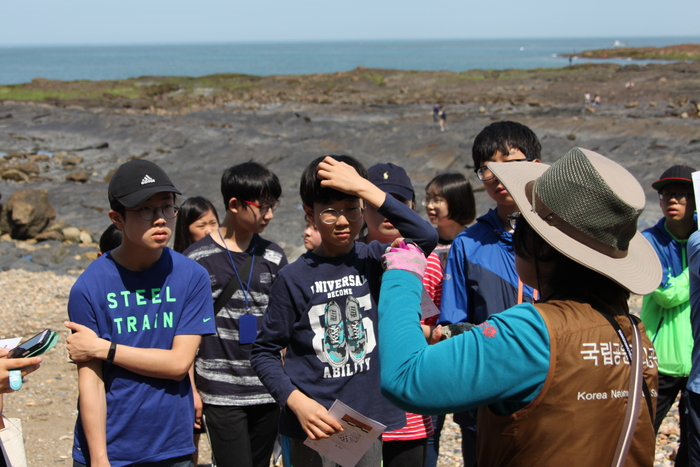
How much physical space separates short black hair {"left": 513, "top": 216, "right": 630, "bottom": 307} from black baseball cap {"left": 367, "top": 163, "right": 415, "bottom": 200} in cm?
164

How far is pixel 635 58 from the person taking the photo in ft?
339

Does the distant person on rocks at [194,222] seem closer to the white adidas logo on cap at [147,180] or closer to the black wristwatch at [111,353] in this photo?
the white adidas logo on cap at [147,180]

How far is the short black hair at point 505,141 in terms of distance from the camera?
3.24 m

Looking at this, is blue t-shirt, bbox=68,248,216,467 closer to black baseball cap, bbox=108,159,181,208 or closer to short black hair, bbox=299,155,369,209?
black baseball cap, bbox=108,159,181,208

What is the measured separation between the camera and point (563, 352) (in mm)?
1602

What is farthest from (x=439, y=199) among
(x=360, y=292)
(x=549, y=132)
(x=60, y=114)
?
(x=60, y=114)

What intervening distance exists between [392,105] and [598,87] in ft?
65.8

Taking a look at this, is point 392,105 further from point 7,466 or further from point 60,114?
point 7,466

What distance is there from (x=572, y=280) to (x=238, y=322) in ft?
7.43

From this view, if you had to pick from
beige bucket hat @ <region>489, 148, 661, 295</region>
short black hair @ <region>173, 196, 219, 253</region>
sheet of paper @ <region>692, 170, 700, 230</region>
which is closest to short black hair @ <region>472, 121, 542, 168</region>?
sheet of paper @ <region>692, 170, 700, 230</region>

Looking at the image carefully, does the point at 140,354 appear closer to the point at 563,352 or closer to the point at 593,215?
the point at 563,352

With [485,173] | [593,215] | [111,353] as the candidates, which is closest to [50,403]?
[111,353]

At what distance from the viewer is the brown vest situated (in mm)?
1609

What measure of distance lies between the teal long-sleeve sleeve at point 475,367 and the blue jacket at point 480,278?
4.28ft
